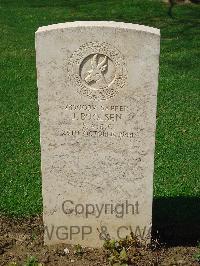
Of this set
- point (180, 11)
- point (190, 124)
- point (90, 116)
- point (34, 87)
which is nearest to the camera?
point (90, 116)

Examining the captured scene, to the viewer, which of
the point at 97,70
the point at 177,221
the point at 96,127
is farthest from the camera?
the point at 177,221

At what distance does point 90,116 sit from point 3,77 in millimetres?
5826

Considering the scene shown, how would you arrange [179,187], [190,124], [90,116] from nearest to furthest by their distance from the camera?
1. [90,116]
2. [179,187]
3. [190,124]

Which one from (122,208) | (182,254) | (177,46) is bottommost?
(182,254)

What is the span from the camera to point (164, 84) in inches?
389

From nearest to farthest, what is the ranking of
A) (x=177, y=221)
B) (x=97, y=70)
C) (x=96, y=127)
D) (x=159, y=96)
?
(x=97, y=70)
(x=96, y=127)
(x=177, y=221)
(x=159, y=96)

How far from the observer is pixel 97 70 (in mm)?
4523

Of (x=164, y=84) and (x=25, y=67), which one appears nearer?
(x=164, y=84)

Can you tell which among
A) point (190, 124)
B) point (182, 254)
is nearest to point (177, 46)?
point (190, 124)

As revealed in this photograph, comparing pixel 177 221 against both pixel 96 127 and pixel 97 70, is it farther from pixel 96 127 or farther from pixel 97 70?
pixel 97 70

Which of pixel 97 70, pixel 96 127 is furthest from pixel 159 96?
pixel 97 70

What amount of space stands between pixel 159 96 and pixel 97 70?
4867mm

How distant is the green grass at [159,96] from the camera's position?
6469mm

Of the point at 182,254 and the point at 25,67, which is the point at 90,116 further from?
the point at 25,67
